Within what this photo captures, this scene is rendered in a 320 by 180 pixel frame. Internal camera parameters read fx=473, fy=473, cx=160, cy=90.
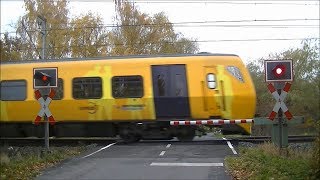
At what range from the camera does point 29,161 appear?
10.9 meters

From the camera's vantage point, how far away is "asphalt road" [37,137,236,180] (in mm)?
9617

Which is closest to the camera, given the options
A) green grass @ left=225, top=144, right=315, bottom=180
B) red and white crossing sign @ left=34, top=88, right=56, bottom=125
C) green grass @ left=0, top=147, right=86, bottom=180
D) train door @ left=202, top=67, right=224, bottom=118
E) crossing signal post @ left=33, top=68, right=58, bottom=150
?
green grass @ left=225, top=144, right=315, bottom=180

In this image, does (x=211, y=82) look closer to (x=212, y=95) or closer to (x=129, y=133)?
(x=212, y=95)

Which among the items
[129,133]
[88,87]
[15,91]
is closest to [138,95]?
[129,133]

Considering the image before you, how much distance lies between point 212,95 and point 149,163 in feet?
17.2

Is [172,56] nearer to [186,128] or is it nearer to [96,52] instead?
[186,128]

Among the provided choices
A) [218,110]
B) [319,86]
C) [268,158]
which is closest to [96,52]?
[319,86]

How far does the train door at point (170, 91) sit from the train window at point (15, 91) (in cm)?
479

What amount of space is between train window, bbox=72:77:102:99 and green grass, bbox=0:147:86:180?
2444mm

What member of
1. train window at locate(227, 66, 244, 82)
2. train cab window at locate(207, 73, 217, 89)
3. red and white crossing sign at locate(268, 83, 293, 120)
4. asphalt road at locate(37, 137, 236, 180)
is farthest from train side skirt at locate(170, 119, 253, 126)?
red and white crossing sign at locate(268, 83, 293, 120)

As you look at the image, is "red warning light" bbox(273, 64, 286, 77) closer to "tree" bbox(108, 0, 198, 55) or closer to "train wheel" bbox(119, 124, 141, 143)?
"train wheel" bbox(119, 124, 141, 143)

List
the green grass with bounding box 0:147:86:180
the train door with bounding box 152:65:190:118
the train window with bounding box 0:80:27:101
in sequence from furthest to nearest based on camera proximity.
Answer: the train window with bounding box 0:80:27:101, the train door with bounding box 152:65:190:118, the green grass with bounding box 0:147:86:180

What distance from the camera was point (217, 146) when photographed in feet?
51.9

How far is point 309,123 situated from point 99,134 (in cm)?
949
